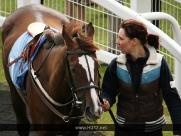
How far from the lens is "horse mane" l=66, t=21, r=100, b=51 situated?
17.0ft

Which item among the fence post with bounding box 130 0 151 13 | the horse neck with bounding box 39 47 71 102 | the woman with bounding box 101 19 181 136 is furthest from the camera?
the fence post with bounding box 130 0 151 13

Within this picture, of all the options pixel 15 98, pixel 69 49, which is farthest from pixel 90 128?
pixel 69 49

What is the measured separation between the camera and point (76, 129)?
6.08m

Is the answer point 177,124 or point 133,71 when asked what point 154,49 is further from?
point 177,124

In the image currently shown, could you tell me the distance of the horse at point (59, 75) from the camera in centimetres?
504

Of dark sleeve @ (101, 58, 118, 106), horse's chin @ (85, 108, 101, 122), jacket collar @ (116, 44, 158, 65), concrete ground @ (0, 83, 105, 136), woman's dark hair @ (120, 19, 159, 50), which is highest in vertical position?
woman's dark hair @ (120, 19, 159, 50)

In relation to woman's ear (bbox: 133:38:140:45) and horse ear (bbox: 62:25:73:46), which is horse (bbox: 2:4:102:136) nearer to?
horse ear (bbox: 62:25:73:46)

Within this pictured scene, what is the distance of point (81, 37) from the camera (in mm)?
5301

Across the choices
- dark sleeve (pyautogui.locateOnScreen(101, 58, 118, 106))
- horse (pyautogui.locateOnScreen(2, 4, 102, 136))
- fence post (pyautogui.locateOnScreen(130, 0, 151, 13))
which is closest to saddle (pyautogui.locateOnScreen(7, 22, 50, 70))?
horse (pyautogui.locateOnScreen(2, 4, 102, 136))

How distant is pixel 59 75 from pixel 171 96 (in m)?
1.12

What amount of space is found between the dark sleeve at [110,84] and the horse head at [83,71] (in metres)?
0.10

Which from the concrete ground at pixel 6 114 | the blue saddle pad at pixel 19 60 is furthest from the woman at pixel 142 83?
the concrete ground at pixel 6 114

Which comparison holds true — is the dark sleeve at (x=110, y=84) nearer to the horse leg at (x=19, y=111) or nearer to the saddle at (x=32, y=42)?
the saddle at (x=32, y=42)

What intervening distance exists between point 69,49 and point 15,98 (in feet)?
7.15
